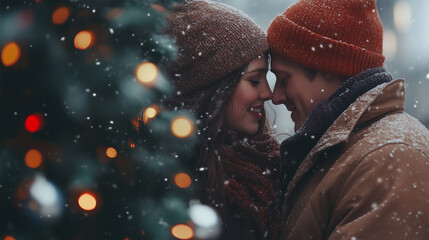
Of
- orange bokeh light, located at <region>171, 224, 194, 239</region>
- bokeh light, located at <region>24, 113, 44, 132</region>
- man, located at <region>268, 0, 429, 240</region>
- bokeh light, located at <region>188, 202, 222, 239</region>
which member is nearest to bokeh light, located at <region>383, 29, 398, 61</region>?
man, located at <region>268, 0, 429, 240</region>

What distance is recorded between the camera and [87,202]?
138cm

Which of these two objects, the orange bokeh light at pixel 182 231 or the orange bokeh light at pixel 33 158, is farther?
the orange bokeh light at pixel 182 231

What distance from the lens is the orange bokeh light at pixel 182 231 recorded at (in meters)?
1.53

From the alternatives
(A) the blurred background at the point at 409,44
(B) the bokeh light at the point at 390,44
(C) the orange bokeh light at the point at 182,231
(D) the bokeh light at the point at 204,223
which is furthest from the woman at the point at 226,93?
(B) the bokeh light at the point at 390,44

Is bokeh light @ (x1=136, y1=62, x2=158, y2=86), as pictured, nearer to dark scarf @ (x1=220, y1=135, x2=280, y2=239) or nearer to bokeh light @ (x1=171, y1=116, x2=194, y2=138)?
bokeh light @ (x1=171, y1=116, x2=194, y2=138)

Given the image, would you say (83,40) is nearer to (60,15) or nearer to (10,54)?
(60,15)

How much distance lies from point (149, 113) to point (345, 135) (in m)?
0.93

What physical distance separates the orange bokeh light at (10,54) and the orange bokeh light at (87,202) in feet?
1.66

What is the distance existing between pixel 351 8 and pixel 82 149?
1715 mm

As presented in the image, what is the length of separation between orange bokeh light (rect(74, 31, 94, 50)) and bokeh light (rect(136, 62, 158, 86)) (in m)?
0.19

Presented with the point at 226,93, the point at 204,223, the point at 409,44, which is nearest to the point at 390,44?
the point at 409,44

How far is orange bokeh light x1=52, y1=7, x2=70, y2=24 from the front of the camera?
53.0 inches

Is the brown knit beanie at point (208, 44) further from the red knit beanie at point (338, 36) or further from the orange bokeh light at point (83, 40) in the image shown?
the orange bokeh light at point (83, 40)

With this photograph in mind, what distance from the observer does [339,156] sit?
6.23 feet
